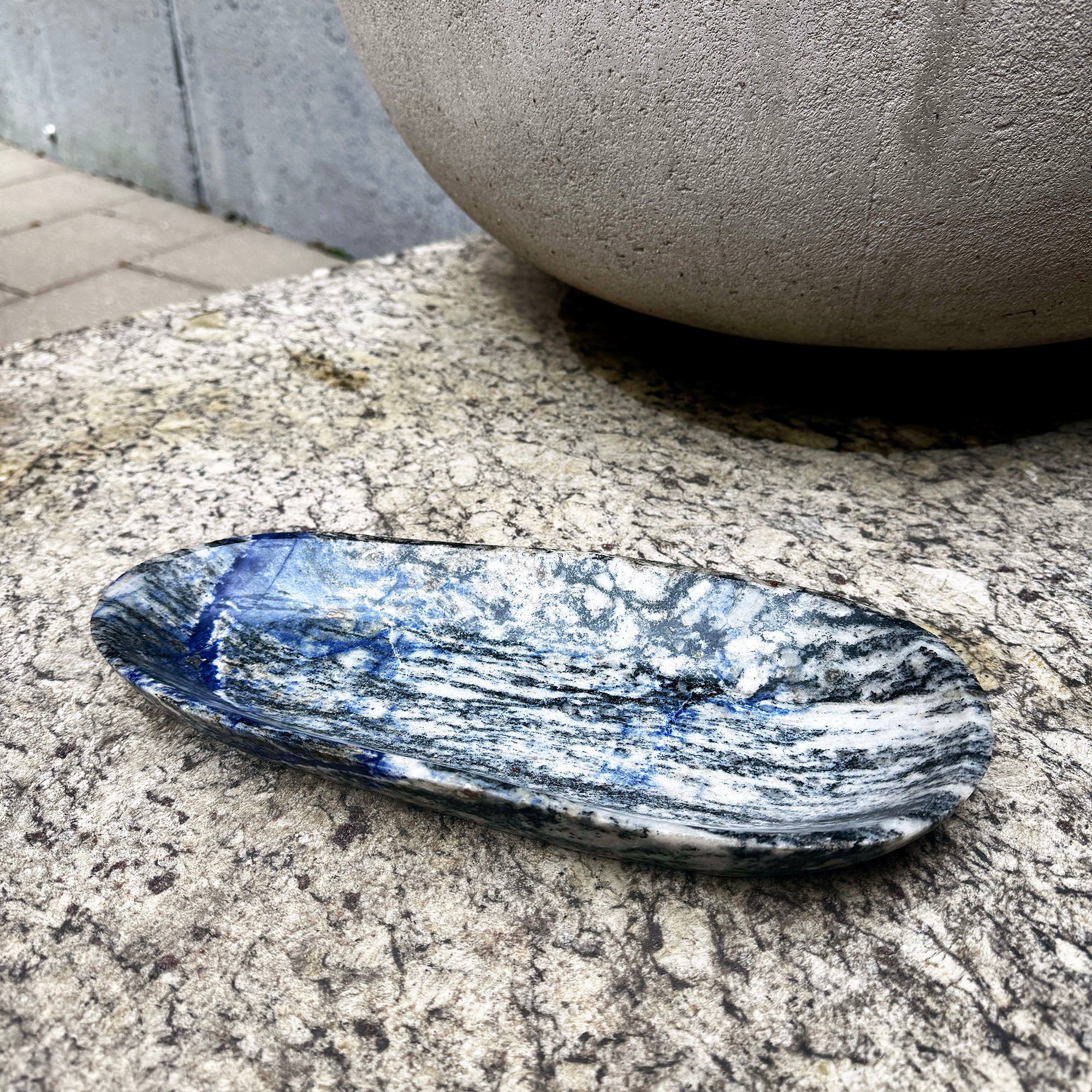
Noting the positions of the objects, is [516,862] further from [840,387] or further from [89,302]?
[89,302]

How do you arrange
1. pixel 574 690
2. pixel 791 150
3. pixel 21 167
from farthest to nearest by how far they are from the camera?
pixel 21 167, pixel 791 150, pixel 574 690

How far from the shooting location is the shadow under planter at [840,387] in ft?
4.14

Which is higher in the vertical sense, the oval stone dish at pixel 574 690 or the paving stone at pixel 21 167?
the oval stone dish at pixel 574 690

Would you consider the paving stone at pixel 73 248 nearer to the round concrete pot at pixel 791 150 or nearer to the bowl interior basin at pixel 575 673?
the round concrete pot at pixel 791 150

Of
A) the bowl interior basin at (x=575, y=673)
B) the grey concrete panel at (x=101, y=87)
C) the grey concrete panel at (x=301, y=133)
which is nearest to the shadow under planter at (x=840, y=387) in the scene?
the bowl interior basin at (x=575, y=673)

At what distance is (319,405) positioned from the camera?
1320 mm

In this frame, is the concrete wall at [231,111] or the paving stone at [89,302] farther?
the concrete wall at [231,111]

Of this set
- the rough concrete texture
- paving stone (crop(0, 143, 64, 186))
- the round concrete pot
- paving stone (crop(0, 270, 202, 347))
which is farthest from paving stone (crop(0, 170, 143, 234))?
the round concrete pot

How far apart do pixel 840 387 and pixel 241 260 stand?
1561 millimetres

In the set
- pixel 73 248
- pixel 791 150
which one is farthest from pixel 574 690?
pixel 73 248

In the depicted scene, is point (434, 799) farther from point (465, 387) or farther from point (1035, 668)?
point (465, 387)

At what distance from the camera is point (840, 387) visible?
4.40ft

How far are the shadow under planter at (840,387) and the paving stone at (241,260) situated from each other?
110 cm

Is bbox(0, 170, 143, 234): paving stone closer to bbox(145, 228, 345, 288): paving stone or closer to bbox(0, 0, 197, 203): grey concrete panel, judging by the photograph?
bbox(0, 0, 197, 203): grey concrete panel
